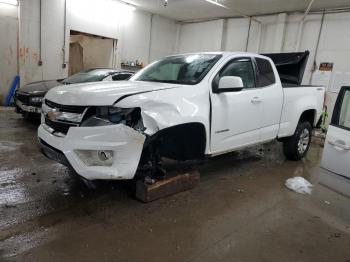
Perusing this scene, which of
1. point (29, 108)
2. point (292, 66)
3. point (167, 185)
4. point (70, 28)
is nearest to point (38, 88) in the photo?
point (29, 108)

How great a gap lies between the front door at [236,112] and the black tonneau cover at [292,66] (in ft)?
5.52

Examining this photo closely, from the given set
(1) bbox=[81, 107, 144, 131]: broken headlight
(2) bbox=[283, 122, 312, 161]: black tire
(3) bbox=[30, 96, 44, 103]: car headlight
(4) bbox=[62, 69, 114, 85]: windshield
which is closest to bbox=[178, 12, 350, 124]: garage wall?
(2) bbox=[283, 122, 312, 161]: black tire

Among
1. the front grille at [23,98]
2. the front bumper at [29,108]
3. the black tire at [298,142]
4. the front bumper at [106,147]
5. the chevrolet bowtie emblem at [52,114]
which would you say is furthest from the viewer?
the front grille at [23,98]

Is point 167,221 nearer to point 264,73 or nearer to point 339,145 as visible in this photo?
point 339,145

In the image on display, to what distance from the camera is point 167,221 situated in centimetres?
273

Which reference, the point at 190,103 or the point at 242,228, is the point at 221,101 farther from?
the point at 242,228

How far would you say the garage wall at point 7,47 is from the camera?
8258mm

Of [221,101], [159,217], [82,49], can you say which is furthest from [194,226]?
[82,49]

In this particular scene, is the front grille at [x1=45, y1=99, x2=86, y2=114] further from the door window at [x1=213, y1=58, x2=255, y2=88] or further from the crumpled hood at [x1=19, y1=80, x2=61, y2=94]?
the crumpled hood at [x1=19, y1=80, x2=61, y2=94]

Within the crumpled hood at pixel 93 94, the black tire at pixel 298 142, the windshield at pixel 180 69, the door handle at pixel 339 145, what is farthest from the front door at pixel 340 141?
the black tire at pixel 298 142

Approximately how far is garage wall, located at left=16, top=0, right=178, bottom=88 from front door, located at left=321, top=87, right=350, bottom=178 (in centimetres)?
878

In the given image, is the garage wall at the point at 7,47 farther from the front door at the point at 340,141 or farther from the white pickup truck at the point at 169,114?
the front door at the point at 340,141

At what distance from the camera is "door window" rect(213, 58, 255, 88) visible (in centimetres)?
356

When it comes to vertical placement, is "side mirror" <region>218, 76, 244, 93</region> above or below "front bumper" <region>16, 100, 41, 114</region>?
above
